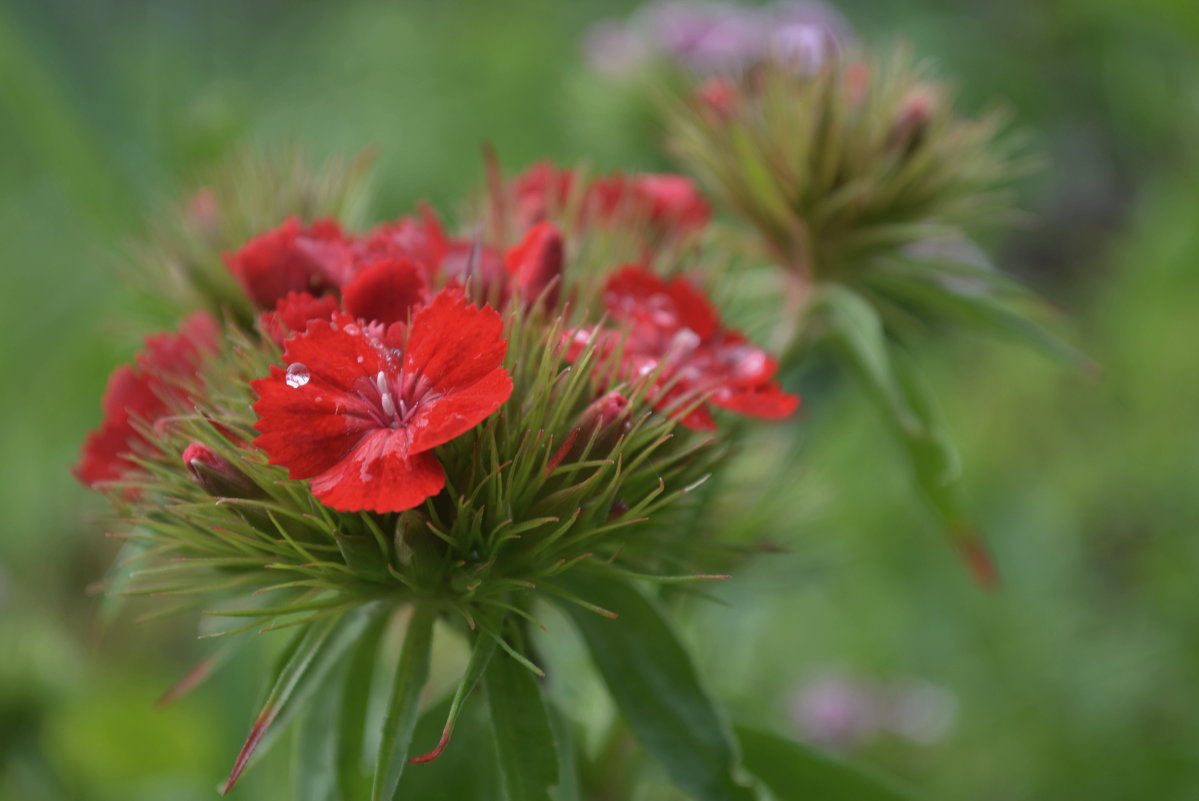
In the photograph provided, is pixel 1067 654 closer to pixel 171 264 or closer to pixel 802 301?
pixel 802 301

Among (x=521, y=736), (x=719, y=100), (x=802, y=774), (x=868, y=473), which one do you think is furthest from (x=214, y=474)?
(x=868, y=473)

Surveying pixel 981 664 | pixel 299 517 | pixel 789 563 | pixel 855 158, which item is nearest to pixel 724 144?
pixel 855 158

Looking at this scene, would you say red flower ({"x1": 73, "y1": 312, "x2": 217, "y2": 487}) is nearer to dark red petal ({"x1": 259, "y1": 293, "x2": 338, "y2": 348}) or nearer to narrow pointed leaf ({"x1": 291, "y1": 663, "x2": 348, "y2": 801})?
dark red petal ({"x1": 259, "y1": 293, "x2": 338, "y2": 348})

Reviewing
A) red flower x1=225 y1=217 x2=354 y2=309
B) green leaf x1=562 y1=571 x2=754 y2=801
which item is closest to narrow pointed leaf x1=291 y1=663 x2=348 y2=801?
green leaf x1=562 y1=571 x2=754 y2=801

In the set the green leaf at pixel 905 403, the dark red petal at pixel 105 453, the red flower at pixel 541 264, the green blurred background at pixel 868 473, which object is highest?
the red flower at pixel 541 264

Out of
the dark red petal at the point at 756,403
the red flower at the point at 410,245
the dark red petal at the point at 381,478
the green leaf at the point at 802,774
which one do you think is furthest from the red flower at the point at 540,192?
the green leaf at the point at 802,774

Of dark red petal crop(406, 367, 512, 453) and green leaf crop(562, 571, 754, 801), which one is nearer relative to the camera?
dark red petal crop(406, 367, 512, 453)

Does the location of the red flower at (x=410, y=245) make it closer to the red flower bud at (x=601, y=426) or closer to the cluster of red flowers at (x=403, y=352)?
the cluster of red flowers at (x=403, y=352)

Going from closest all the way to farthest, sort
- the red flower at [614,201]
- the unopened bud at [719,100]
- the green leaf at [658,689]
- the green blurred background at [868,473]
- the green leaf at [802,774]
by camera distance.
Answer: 1. the green leaf at [658,689]
2. the green leaf at [802,774]
3. the red flower at [614,201]
4. the unopened bud at [719,100]
5. the green blurred background at [868,473]
